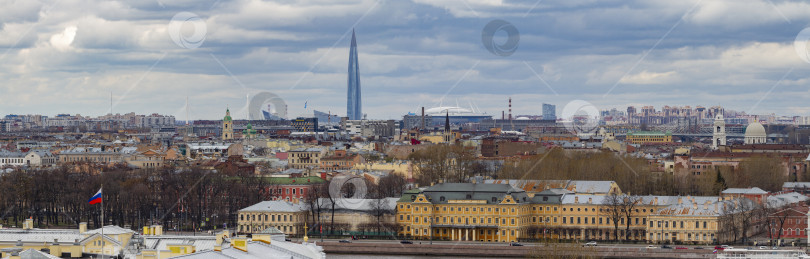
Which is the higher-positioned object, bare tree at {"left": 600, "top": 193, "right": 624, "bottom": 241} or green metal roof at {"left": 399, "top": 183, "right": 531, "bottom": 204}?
green metal roof at {"left": 399, "top": 183, "right": 531, "bottom": 204}

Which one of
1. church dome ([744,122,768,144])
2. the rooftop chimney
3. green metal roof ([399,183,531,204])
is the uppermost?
church dome ([744,122,768,144])

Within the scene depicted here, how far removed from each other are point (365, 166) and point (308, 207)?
23.6 metres

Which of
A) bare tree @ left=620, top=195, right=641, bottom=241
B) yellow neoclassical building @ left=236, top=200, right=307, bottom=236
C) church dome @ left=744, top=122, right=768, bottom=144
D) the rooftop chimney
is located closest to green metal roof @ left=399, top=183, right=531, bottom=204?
bare tree @ left=620, top=195, right=641, bottom=241

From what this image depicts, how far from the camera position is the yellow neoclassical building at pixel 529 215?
159ft

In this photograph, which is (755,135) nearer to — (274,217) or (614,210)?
(614,210)

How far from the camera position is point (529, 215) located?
50.7 m

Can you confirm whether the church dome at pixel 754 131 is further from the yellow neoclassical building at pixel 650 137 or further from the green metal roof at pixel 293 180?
the green metal roof at pixel 293 180

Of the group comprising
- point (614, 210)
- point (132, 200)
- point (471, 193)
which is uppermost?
point (471, 193)

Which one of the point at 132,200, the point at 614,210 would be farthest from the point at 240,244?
the point at 132,200

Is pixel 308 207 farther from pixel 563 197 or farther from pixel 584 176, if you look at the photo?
pixel 584 176

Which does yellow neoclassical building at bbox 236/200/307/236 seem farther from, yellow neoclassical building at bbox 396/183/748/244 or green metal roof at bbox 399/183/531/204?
green metal roof at bbox 399/183/531/204

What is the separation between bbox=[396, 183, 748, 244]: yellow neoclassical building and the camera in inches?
1911

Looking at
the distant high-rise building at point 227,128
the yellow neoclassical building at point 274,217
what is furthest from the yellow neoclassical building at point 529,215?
the distant high-rise building at point 227,128

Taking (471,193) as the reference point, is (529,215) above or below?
below
